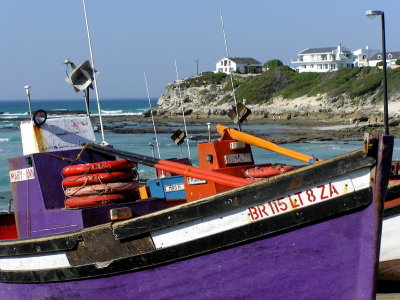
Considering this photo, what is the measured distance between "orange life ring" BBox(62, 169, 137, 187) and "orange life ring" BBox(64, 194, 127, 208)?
0.18m

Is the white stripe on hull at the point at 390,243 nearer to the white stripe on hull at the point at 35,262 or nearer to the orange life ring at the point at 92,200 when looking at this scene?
the orange life ring at the point at 92,200

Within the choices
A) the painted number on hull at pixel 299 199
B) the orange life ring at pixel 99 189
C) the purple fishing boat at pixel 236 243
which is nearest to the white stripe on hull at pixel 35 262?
the purple fishing boat at pixel 236 243

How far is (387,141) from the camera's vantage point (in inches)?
310

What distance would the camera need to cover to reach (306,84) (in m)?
105

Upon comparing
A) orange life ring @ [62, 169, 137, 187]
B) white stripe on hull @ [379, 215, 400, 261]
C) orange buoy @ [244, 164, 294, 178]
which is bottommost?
white stripe on hull @ [379, 215, 400, 261]

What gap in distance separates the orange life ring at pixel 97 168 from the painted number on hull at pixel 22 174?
823 mm

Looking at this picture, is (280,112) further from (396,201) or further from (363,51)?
(396,201)

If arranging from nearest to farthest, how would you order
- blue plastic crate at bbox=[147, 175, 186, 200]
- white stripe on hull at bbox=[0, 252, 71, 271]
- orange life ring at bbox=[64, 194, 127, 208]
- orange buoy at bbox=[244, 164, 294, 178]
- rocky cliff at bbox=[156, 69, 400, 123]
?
1. white stripe on hull at bbox=[0, 252, 71, 271]
2. orange life ring at bbox=[64, 194, 127, 208]
3. orange buoy at bbox=[244, 164, 294, 178]
4. blue plastic crate at bbox=[147, 175, 186, 200]
5. rocky cliff at bbox=[156, 69, 400, 123]

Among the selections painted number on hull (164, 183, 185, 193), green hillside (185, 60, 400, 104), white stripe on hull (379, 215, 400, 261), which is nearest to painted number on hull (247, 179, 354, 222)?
white stripe on hull (379, 215, 400, 261)

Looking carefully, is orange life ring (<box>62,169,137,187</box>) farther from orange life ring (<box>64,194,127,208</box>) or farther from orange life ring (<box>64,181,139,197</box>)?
orange life ring (<box>64,194,127,208</box>)

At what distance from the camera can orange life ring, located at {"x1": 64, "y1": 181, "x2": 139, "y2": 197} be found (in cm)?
948

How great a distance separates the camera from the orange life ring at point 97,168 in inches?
374

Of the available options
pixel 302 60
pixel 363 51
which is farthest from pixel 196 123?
pixel 363 51

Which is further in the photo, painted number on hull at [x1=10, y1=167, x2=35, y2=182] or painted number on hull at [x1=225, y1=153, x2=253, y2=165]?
painted number on hull at [x1=225, y1=153, x2=253, y2=165]
